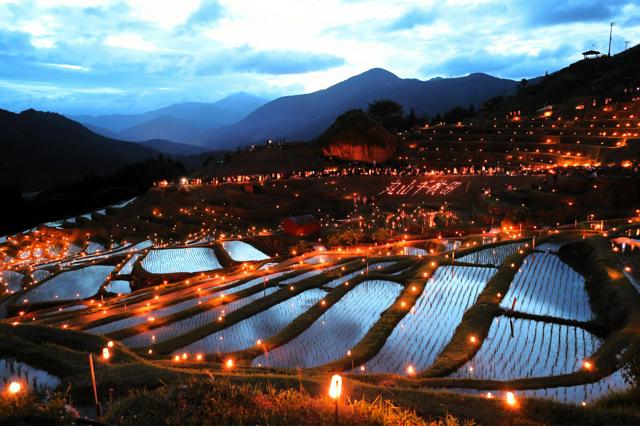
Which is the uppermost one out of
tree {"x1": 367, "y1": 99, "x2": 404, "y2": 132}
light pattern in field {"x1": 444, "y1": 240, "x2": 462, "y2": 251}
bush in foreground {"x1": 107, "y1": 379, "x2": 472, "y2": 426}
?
tree {"x1": 367, "y1": 99, "x2": 404, "y2": 132}

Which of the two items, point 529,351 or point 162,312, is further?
point 162,312

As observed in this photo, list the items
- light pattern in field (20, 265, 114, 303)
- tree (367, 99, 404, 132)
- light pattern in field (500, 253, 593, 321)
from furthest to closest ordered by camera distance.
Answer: tree (367, 99, 404, 132), light pattern in field (20, 265, 114, 303), light pattern in field (500, 253, 593, 321)

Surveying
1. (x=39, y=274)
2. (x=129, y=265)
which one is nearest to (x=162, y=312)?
(x=129, y=265)

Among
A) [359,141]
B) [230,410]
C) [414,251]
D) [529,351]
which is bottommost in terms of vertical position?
[414,251]

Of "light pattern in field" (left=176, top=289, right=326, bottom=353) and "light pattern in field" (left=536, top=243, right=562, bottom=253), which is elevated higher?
"light pattern in field" (left=536, top=243, right=562, bottom=253)

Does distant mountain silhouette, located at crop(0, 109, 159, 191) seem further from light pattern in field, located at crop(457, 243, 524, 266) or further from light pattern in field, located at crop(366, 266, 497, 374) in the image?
light pattern in field, located at crop(366, 266, 497, 374)

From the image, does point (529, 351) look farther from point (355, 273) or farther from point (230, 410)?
point (355, 273)

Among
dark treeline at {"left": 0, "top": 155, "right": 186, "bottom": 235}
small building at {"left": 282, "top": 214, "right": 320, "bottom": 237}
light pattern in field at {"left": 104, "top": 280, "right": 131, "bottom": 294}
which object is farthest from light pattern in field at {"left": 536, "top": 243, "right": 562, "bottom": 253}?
dark treeline at {"left": 0, "top": 155, "right": 186, "bottom": 235}
